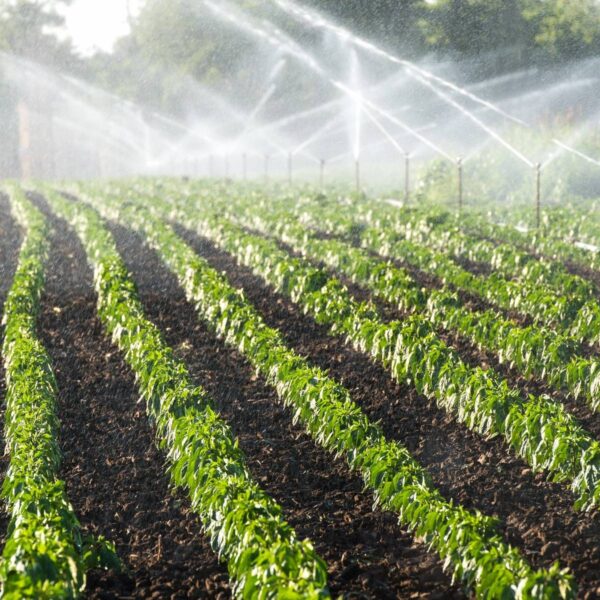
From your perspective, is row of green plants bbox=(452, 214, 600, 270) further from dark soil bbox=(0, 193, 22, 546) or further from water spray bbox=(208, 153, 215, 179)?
water spray bbox=(208, 153, 215, 179)

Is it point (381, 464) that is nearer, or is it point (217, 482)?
point (217, 482)

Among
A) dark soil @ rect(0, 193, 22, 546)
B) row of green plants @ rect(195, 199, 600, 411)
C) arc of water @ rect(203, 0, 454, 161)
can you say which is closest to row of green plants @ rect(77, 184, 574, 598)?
row of green plants @ rect(195, 199, 600, 411)

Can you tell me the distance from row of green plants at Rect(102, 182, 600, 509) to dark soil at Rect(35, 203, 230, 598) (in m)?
2.40

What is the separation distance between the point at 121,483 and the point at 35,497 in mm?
1524

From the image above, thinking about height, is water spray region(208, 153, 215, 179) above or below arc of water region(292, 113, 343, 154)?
below

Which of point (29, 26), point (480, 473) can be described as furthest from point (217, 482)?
point (29, 26)

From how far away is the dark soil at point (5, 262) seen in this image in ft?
26.0

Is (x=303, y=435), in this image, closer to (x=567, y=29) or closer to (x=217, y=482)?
(x=217, y=482)

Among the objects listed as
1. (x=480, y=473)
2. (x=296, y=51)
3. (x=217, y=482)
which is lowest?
(x=480, y=473)

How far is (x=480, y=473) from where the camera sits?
7.86 meters

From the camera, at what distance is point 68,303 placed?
14.2 m

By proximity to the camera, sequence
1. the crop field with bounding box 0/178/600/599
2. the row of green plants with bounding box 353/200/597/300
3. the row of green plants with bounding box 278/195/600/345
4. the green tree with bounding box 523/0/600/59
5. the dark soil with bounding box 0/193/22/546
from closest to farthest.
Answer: the crop field with bounding box 0/178/600/599 → the dark soil with bounding box 0/193/22/546 → the row of green plants with bounding box 278/195/600/345 → the row of green plants with bounding box 353/200/597/300 → the green tree with bounding box 523/0/600/59

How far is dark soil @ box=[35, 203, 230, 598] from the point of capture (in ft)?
21.0

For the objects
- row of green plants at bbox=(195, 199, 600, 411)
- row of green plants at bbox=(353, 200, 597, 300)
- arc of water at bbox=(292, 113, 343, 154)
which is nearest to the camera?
row of green plants at bbox=(195, 199, 600, 411)
